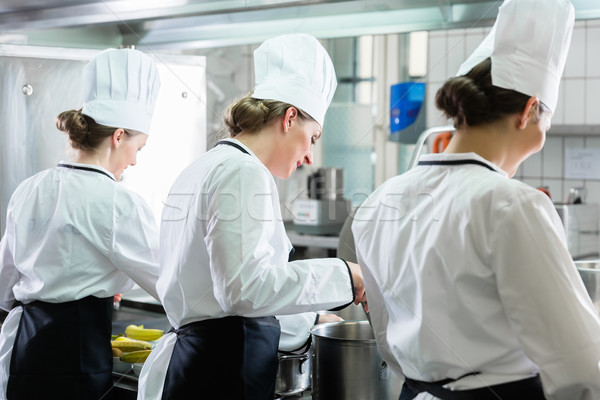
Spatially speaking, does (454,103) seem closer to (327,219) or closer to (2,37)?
(2,37)

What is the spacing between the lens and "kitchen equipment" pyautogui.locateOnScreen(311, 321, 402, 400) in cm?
131

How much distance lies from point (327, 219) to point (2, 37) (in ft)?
7.47

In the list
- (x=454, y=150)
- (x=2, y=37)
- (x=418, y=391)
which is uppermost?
(x=2, y=37)

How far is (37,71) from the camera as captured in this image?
94.0 inches

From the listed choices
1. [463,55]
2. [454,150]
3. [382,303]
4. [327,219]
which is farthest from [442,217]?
[463,55]

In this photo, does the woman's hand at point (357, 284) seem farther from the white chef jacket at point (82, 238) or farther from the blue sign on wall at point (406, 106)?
the blue sign on wall at point (406, 106)

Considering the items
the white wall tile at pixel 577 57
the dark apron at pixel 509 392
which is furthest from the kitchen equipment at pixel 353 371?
the white wall tile at pixel 577 57

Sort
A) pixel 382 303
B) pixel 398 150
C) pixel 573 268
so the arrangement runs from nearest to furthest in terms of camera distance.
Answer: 1. pixel 573 268
2. pixel 382 303
3. pixel 398 150

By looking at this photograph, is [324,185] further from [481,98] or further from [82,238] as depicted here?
[481,98]

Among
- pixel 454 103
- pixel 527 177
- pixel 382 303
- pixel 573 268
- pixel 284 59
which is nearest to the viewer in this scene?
pixel 573 268

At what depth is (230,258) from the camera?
1.20m

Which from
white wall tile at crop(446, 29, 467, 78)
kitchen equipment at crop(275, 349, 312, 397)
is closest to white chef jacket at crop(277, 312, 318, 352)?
kitchen equipment at crop(275, 349, 312, 397)

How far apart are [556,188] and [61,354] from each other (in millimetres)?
3269

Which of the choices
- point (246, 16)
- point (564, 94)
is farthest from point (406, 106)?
point (246, 16)
